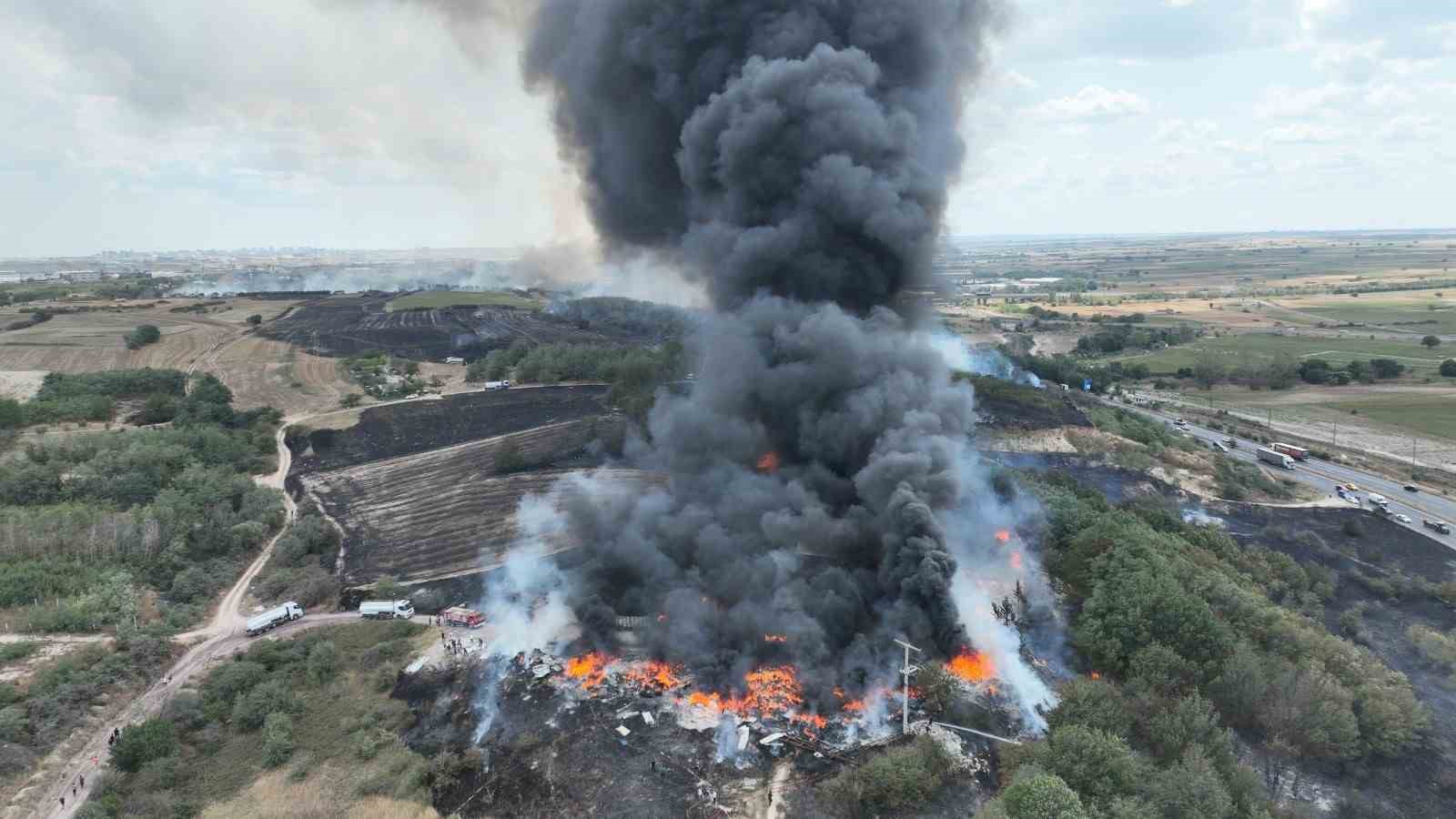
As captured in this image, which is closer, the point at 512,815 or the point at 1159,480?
the point at 512,815

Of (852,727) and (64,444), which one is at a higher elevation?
(64,444)

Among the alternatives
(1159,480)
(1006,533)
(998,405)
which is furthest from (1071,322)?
(1006,533)

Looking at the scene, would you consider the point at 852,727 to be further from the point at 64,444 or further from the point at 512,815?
the point at 64,444

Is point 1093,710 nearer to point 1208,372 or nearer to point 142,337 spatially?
point 1208,372

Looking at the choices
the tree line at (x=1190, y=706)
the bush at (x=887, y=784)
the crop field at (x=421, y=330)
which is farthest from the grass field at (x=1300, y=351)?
the bush at (x=887, y=784)

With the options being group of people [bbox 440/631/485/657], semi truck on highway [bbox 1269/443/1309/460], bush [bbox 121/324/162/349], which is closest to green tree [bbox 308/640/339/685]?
group of people [bbox 440/631/485/657]

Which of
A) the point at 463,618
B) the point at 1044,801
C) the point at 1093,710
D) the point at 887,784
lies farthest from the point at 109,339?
the point at 1044,801
